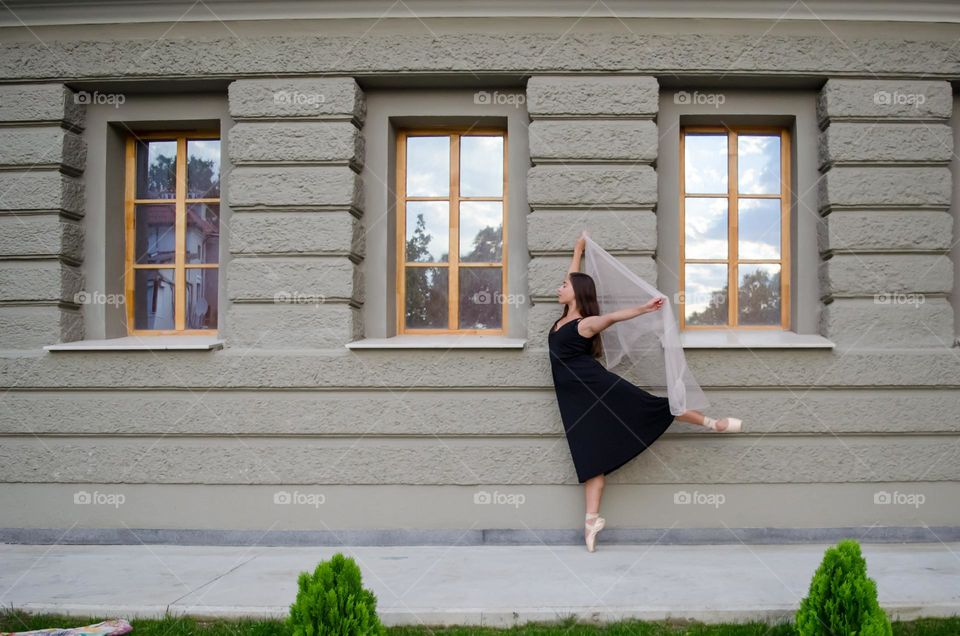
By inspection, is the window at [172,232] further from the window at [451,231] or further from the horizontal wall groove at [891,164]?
the horizontal wall groove at [891,164]

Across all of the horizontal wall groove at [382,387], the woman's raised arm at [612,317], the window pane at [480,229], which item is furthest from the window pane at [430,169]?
the woman's raised arm at [612,317]

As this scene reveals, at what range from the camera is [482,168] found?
22.9ft

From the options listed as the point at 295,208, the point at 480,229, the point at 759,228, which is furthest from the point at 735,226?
the point at 295,208

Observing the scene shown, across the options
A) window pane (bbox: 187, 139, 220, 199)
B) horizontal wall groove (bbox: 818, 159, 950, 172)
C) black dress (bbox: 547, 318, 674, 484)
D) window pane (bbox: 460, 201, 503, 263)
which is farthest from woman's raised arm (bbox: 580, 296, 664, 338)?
window pane (bbox: 187, 139, 220, 199)

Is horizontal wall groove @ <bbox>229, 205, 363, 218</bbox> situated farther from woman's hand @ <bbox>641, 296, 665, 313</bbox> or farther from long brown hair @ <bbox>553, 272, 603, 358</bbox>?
woman's hand @ <bbox>641, 296, 665, 313</bbox>

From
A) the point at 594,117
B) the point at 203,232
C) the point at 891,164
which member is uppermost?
the point at 594,117

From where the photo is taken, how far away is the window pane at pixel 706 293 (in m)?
6.89

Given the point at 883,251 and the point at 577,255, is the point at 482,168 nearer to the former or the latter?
the point at 577,255

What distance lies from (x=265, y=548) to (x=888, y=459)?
5511 mm

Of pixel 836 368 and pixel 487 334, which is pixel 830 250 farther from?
pixel 487 334

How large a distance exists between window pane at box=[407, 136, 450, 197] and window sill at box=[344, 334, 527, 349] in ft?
4.72

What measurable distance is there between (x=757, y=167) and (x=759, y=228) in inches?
23.2

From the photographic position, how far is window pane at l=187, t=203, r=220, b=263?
7.01 m

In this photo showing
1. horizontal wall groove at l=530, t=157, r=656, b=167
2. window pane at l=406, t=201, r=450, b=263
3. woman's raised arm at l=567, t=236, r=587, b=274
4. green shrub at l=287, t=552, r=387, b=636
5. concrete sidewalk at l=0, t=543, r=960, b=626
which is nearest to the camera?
green shrub at l=287, t=552, r=387, b=636
